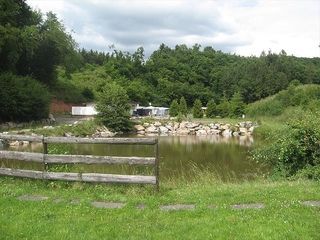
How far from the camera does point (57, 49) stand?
5269 centimetres

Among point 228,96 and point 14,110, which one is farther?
point 228,96

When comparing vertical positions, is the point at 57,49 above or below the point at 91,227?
above

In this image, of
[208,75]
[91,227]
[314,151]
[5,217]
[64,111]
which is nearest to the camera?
[91,227]

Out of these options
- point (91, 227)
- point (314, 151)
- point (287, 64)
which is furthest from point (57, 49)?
point (287, 64)

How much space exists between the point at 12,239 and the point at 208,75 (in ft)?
306

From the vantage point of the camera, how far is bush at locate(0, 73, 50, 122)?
36.4 metres

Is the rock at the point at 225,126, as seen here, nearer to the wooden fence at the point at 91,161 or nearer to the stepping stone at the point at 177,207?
the wooden fence at the point at 91,161

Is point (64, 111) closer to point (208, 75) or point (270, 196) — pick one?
point (208, 75)

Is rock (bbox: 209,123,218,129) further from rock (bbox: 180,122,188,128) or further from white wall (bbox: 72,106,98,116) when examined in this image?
white wall (bbox: 72,106,98,116)

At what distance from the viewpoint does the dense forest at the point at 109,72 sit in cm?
3947

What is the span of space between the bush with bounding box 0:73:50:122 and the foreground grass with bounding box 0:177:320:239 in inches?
1109

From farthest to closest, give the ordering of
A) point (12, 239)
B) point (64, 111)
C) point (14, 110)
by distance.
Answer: point (64, 111) < point (14, 110) < point (12, 239)

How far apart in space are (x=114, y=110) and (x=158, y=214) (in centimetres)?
4022

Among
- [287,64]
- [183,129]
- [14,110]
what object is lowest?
[183,129]
